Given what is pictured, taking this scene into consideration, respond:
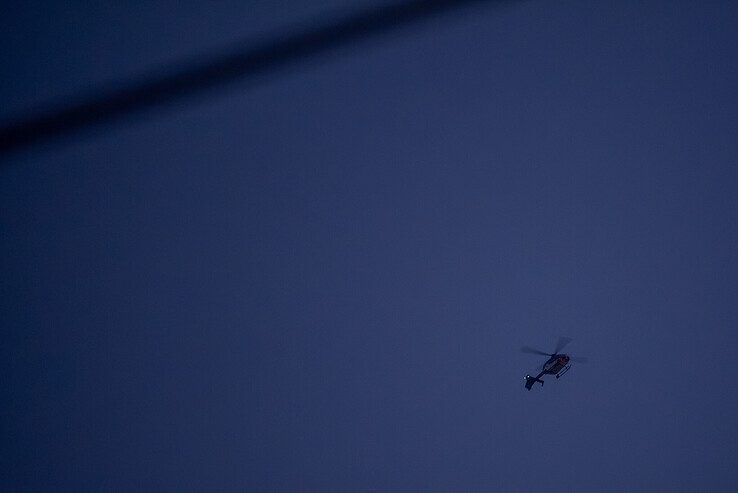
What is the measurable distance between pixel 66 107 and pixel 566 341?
12982mm

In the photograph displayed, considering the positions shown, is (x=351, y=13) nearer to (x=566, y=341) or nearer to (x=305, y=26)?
(x=305, y=26)

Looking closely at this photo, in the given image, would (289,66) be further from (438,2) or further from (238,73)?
(438,2)

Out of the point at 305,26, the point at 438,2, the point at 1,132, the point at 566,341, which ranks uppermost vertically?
the point at 566,341

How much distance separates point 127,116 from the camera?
295 centimetres

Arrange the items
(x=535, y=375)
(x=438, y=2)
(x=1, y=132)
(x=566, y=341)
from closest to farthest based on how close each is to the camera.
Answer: (x=1, y=132) → (x=438, y=2) → (x=535, y=375) → (x=566, y=341)

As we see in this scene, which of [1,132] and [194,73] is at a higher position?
[194,73]

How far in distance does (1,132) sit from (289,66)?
5.24 feet

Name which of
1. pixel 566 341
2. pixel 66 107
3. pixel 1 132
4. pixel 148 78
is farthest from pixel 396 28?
pixel 566 341

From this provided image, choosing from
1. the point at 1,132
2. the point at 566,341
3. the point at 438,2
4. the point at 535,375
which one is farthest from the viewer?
the point at 566,341

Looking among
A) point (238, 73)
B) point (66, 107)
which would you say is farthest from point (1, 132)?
point (238, 73)

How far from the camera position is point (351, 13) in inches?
121

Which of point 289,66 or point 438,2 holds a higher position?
point 438,2

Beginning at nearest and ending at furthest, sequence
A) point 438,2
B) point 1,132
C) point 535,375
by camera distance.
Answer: point 1,132 → point 438,2 → point 535,375

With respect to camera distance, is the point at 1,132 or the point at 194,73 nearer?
the point at 1,132
